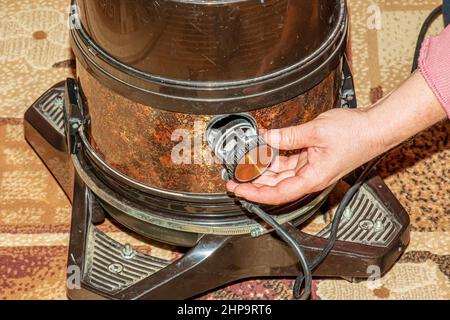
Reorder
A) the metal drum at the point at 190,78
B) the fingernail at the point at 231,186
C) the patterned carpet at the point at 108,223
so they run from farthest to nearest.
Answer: the patterned carpet at the point at 108,223
the fingernail at the point at 231,186
the metal drum at the point at 190,78

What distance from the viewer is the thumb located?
1.19 meters

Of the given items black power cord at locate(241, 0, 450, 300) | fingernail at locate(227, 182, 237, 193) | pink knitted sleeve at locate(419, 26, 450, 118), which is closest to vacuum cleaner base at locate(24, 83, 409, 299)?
black power cord at locate(241, 0, 450, 300)

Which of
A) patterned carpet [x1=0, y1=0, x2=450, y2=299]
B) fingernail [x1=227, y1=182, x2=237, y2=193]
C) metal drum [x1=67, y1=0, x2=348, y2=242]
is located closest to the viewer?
metal drum [x1=67, y1=0, x2=348, y2=242]

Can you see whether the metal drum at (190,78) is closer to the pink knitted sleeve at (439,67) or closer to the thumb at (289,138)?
the thumb at (289,138)

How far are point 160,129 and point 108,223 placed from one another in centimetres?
42

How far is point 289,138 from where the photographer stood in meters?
1.20

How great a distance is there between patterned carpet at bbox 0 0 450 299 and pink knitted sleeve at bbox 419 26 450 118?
0.46 metres

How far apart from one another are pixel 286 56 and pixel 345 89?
23 cm

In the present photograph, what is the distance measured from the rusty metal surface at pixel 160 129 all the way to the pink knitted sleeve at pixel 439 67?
18cm

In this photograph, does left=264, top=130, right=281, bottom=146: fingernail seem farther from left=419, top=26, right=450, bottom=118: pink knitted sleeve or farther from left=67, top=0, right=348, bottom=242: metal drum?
left=419, top=26, right=450, bottom=118: pink knitted sleeve

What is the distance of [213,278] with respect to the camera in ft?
4.53

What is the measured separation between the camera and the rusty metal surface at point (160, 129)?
47.3 inches

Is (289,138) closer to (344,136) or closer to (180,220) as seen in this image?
(344,136)

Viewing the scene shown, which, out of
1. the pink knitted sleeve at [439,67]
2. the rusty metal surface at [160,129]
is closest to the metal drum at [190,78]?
the rusty metal surface at [160,129]
